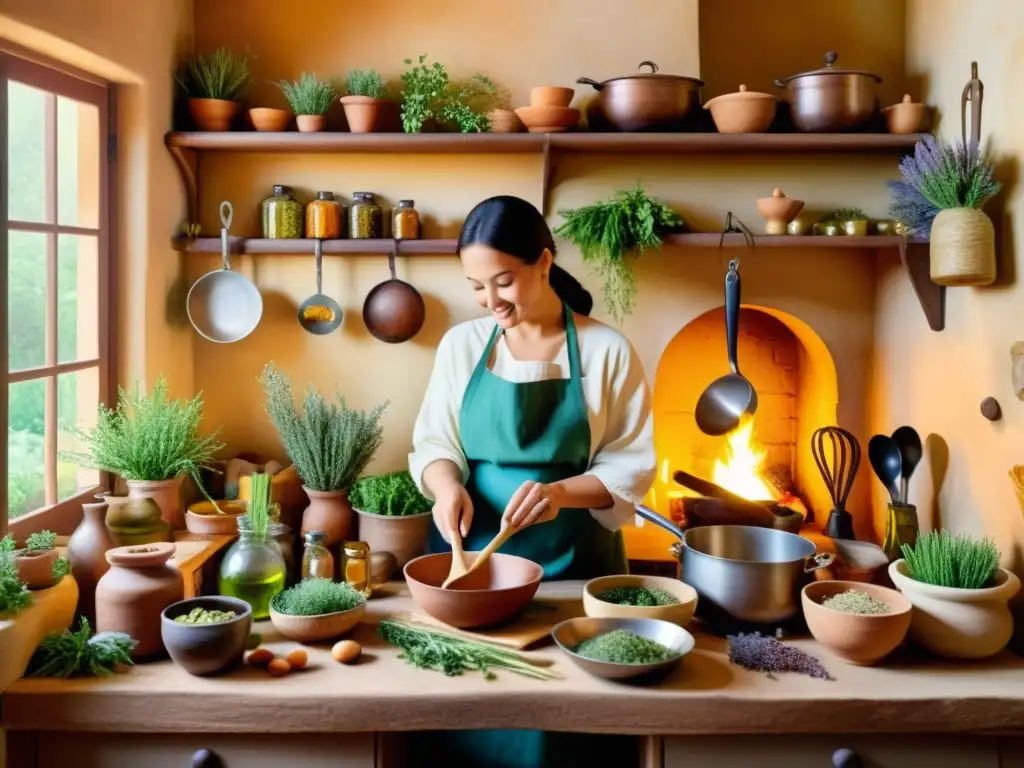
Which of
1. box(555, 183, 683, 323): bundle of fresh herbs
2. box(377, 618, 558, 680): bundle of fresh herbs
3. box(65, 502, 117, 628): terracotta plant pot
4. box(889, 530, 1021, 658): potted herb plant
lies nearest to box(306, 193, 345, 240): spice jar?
box(555, 183, 683, 323): bundle of fresh herbs

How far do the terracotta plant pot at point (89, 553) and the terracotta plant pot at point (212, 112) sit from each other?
131 cm

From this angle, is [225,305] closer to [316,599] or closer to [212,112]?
[212,112]

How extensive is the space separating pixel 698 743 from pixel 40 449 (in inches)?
64.1

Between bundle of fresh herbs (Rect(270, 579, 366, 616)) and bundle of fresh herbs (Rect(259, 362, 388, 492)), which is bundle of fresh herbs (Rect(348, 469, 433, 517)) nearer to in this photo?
bundle of fresh herbs (Rect(259, 362, 388, 492))

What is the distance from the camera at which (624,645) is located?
64.5 inches

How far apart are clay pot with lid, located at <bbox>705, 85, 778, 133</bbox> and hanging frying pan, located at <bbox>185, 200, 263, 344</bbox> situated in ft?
4.80

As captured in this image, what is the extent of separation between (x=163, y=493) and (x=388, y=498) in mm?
546

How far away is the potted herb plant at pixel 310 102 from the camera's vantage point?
2.67 metres

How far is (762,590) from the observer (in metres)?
1.81

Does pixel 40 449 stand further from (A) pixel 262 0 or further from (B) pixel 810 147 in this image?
(B) pixel 810 147

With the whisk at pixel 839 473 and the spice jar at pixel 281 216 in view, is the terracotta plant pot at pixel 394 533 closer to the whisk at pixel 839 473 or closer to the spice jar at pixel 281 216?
the spice jar at pixel 281 216

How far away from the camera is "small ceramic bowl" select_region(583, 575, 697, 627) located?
69.5 inches

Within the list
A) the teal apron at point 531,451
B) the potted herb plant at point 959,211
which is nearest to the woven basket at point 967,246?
the potted herb plant at point 959,211

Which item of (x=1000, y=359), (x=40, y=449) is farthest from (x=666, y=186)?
(x=40, y=449)
